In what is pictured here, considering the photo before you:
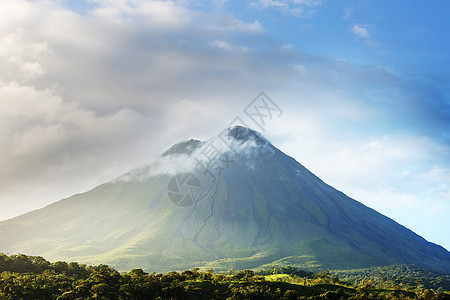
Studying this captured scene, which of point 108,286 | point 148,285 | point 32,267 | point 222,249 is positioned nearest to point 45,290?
point 108,286

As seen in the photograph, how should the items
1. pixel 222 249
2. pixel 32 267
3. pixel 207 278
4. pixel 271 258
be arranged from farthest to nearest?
1. pixel 222 249
2. pixel 271 258
3. pixel 32 267
4. pixel 207 278

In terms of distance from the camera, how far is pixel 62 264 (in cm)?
5556

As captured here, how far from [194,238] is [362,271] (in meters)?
80.8

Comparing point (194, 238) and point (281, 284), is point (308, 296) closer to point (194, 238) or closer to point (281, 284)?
point (281, 284)

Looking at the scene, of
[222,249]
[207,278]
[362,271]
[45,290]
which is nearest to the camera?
[45,290]

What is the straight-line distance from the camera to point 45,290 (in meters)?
40.4

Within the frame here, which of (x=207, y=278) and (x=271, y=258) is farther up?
(x=207, y=278)

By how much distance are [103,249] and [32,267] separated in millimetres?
142430

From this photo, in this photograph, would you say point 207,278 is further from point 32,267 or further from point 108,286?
point 32,267

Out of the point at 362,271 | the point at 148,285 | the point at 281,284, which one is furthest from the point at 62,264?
the point at 362,271

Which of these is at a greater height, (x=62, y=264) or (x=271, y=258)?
(x=62, y=264)

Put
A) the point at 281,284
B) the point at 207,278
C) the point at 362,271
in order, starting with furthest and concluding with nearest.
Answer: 1. the point at 362,271
2. the point at 207,278
3. the point at 281,284

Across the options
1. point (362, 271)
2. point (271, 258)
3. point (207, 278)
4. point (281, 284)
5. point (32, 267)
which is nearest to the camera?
point (281, 284)

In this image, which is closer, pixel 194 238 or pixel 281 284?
pixel 281 284
